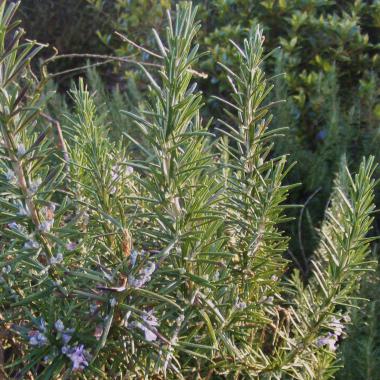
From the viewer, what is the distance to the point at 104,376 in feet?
2.95

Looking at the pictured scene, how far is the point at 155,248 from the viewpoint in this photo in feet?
3.10

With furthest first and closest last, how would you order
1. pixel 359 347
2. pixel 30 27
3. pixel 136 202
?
1. pixel 30 27
2. pixel 359 347
3. pixel 136 202

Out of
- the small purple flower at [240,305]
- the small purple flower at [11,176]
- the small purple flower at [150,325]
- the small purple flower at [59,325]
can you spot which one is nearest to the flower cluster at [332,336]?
the small purple flower at [240,305]

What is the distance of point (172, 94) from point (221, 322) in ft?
1.15

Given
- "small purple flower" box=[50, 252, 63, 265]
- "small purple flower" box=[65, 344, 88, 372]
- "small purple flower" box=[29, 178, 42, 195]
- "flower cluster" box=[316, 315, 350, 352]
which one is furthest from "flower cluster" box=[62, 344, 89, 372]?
"flower cluster" box=[316, 315, 350, 352]

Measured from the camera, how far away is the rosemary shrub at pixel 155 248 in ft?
2.79

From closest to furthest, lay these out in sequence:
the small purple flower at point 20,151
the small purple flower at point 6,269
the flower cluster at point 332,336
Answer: the small purple flower at point 20,151 → the small purple flower at point 6,269 → the flower cluster at point 332,336

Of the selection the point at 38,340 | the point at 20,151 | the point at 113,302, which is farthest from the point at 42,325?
the point at 20,151

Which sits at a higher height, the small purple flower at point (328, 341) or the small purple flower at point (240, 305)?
the small purple flower at point (240, 305)

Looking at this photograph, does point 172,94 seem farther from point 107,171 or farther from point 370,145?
point 370,145

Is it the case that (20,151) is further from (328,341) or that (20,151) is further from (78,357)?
(328,341)

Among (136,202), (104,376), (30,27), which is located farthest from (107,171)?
(30,27)

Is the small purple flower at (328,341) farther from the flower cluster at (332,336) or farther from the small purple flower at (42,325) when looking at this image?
the small purple flower at (42,325)

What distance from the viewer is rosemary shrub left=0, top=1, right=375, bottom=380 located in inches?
33.5
